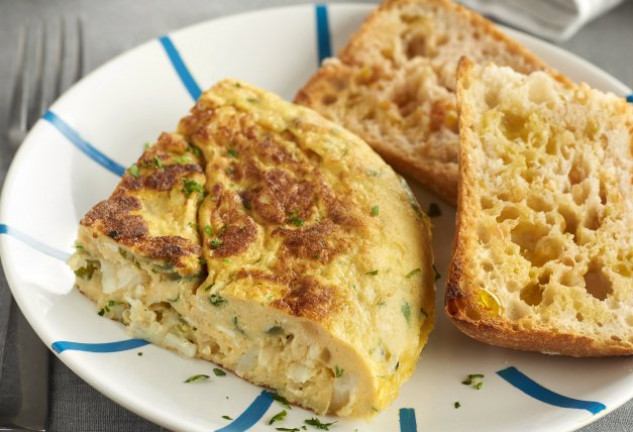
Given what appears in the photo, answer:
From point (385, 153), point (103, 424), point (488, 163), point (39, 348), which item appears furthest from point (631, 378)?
point (39, 348)

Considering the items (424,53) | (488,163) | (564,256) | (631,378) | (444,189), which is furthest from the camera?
(424,53)

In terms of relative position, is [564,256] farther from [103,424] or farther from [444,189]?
[103,424]

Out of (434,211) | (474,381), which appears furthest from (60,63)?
(474,381)

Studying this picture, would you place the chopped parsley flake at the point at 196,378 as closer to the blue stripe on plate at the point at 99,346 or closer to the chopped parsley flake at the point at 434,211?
the blue stripe on plate at the point at 99,346

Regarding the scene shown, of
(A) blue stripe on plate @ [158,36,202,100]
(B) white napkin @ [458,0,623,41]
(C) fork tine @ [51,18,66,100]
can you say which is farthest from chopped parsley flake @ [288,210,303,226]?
(B) white napkin @ [458,0,623,41]

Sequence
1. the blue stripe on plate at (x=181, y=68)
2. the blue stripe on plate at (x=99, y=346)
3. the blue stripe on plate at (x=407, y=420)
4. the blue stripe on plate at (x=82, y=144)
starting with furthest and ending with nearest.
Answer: the blue stripe on plate at (x=181, y=68), the blue stripe on plate at (x=82, y=144), the blue stripe on plate at (x=99, y=346), the blue stripe on plate at (x=407, y=420)

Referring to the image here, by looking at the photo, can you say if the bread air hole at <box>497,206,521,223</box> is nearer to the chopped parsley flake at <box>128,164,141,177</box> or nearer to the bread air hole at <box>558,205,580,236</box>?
the bread air hole at <box>558,205,580,236</box>

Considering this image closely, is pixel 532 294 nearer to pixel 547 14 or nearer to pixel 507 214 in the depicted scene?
pixel 507 214

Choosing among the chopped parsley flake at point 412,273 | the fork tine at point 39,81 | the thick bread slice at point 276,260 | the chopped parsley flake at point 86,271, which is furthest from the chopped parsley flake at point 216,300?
the fork tine at point 39,81
